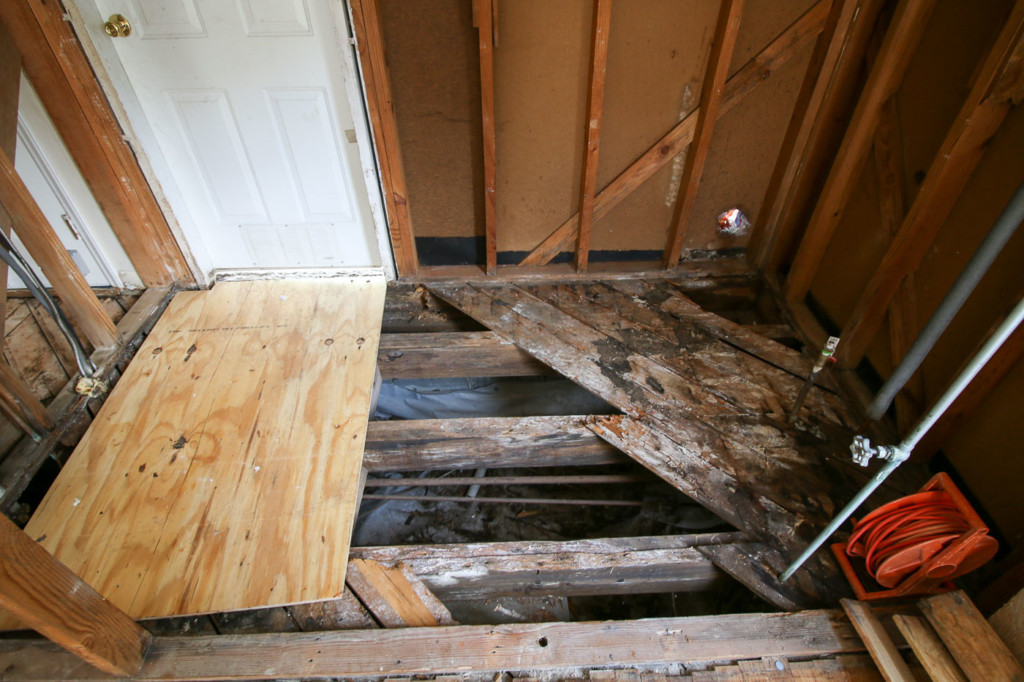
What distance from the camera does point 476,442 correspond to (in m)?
2.02

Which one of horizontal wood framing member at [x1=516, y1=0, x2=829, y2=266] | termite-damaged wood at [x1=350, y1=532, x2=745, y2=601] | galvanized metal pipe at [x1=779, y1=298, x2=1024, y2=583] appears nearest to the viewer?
galvanized metal pipe at [x1=779, y1=298, x2=1024, y2=583]

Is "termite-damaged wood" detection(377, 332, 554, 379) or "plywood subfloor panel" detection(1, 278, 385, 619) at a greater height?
"plywood subfloor panel" detection(1, 278, 385, 619)

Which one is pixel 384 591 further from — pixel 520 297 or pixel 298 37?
pixel 298 37

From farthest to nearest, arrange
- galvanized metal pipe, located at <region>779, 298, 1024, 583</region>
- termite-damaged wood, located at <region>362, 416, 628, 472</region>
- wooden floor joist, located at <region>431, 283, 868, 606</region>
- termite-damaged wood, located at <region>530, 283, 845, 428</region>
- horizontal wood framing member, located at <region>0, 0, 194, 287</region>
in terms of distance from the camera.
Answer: termite-damaged wood, located at <region>530, 283, 845, 428</region> → termite-damaged wood, located at <region>362, 416, 628, 472</region> → horizontal wood framing member, located at <region>0, 0, 194, 287</region> → wooden floor joist, located at <region>431, 283, 868, 606</region> → galvanized metal pipe, located at <region>779, 298, 1024, 583</region>

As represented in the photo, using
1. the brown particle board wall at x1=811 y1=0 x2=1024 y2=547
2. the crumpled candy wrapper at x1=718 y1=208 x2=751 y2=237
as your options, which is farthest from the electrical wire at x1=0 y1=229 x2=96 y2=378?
the brown particle board wall at x1=811 y1=0 x2=1024 y2=547

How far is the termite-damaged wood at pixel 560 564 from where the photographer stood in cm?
162

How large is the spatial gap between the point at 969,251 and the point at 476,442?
1821 millimetres

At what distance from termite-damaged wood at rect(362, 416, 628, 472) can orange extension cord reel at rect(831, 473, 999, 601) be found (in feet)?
2.77

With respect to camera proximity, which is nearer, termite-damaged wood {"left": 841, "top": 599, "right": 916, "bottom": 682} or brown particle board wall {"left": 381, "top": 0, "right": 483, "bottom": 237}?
termite-damaged wood {"left": 841, "top": 599, "right": 916, "bottom": 682}

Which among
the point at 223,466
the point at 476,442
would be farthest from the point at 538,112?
the point at 223,466

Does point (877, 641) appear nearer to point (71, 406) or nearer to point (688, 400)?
point (688, 400)

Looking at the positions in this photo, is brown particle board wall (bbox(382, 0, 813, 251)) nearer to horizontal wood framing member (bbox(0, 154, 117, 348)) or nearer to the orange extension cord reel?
horizontal wood framing member (bbox(0, 154, 117, 348))

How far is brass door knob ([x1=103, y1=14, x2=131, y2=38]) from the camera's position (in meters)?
2.02

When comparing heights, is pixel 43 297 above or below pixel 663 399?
above
